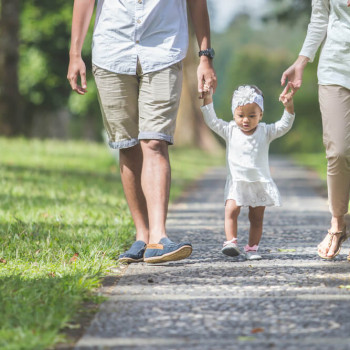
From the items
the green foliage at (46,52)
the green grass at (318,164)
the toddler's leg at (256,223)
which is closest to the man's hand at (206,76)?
the toddler's leg at (256,223)

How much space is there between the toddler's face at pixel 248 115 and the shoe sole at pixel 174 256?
3.20ft

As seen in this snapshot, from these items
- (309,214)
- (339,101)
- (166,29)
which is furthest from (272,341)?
(309,214)

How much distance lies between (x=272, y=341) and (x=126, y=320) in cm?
69

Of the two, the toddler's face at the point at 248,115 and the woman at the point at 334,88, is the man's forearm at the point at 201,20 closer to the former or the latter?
the toddler's face at the point at 248,115

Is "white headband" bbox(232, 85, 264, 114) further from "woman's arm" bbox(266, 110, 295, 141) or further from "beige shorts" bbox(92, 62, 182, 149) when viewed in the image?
"beige shorts" bbox(92, 62, 182, 149)

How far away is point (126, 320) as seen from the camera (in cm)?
367

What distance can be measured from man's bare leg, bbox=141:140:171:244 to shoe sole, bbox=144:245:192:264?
0.22m

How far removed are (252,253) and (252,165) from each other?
568 mm

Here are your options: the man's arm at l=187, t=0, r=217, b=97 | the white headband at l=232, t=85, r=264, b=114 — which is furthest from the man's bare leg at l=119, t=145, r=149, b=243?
the white headband at l=232, t=85, r=264, b=114

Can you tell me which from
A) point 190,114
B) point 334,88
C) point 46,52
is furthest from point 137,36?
point 46,52

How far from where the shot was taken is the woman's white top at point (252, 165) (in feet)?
17.8

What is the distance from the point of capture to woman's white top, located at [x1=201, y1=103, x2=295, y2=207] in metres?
5.44

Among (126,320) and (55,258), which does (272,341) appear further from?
(55,258)

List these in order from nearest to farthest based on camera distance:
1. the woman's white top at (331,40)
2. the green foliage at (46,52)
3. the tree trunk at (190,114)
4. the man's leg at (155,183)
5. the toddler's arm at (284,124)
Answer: the woman's white top at (331,40)
the man's leg at (155,183)
the toddler's arm at (284,124)
the tree trunk at (190,114)
the green foliage at (46,52)
